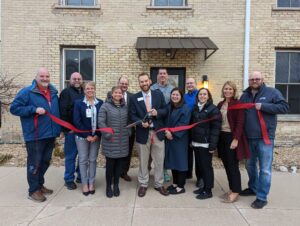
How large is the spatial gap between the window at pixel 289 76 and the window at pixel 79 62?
227 inches

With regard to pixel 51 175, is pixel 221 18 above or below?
above

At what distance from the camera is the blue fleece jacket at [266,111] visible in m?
4.13

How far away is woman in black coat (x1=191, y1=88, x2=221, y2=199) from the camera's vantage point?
4.43 metres

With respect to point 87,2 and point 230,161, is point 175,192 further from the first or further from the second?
point 87,2

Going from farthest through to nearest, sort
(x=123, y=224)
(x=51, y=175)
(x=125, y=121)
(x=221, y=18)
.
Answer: (x=221, y=18)
(x=51, y=175)
(x=125, y=121)
(x=123, y=224)

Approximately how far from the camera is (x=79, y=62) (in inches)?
355

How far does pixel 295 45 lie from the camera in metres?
8.77

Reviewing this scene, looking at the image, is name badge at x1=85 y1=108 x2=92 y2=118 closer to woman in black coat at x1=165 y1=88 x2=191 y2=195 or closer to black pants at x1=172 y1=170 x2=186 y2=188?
woman in black coat at x1=165 y1=88 x2=191 y2=195

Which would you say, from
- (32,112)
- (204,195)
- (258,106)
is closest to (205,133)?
(258,106)

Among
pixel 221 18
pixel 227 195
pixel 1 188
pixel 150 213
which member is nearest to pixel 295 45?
pixel 221 18

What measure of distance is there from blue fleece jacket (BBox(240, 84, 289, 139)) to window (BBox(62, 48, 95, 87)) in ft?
19.0

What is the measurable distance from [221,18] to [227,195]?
585 centimetres

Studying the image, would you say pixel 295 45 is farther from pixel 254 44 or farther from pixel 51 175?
pixel 51 175

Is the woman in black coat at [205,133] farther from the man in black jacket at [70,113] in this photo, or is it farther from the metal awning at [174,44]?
the metal awning at [174,44]
